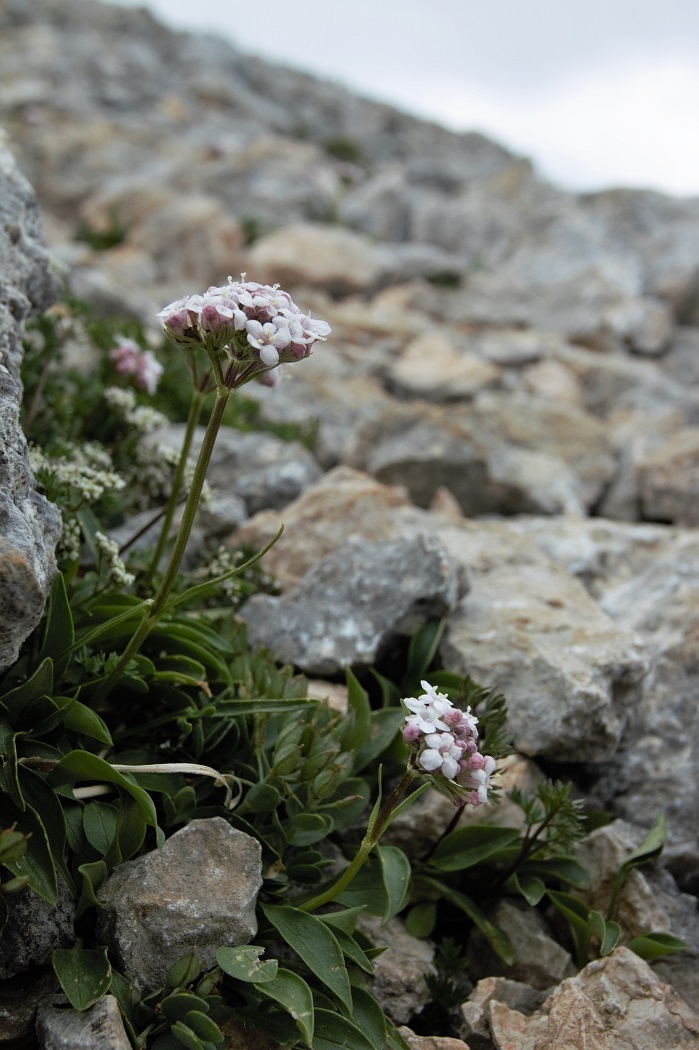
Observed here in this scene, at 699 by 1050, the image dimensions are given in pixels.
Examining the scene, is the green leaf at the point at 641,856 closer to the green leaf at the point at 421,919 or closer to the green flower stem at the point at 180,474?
the green leaf at the point at 421,919

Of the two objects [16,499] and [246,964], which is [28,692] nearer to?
[16,499]

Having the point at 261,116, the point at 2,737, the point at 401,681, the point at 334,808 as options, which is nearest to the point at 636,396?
the point at 401,681

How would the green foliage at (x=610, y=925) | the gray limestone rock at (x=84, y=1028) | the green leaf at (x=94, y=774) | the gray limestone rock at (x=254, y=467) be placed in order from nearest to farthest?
the gray limestone rock at (x=84, y=1028) < the green leaf at (x=94, y=774) < the green foliage at (x=610, y=925) < the gray limestone rock at (x=254, y=467)

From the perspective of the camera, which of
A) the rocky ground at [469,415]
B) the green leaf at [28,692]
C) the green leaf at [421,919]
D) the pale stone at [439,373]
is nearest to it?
the green leaf at [28,692]

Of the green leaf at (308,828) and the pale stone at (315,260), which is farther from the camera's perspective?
the pale stone at (315,260)

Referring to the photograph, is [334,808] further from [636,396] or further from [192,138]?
[192,138]

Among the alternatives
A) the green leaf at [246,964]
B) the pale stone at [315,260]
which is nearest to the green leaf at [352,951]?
the green leaf at [246,964]
